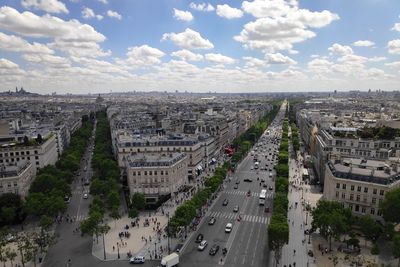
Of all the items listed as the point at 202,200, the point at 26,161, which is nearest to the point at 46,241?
the point at 202,200

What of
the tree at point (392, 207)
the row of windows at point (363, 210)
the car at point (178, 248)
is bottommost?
the car at point (178, 248)

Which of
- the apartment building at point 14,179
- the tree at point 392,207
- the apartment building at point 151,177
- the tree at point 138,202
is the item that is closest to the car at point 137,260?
the tree at point 138,202

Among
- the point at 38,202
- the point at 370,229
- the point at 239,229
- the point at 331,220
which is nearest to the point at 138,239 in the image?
the point at 239,229

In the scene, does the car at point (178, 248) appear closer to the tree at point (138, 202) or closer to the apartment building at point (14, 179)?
the tree at point (138, 202)

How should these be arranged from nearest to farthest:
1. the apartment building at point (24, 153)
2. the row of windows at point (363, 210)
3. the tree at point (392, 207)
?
the tree at point (392, 207) → the row of windows at point (363, 210) → the apartment building at point (24, 153)

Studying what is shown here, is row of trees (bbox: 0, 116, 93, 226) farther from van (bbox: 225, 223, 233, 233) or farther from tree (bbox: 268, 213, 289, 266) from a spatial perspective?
tree (bbox: 268, 213, 289, 266)

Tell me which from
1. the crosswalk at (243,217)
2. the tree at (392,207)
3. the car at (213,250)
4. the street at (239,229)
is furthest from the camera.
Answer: the crosswalk at (243,217)

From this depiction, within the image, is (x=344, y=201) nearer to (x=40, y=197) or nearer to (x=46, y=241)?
(x=46, y=241)
